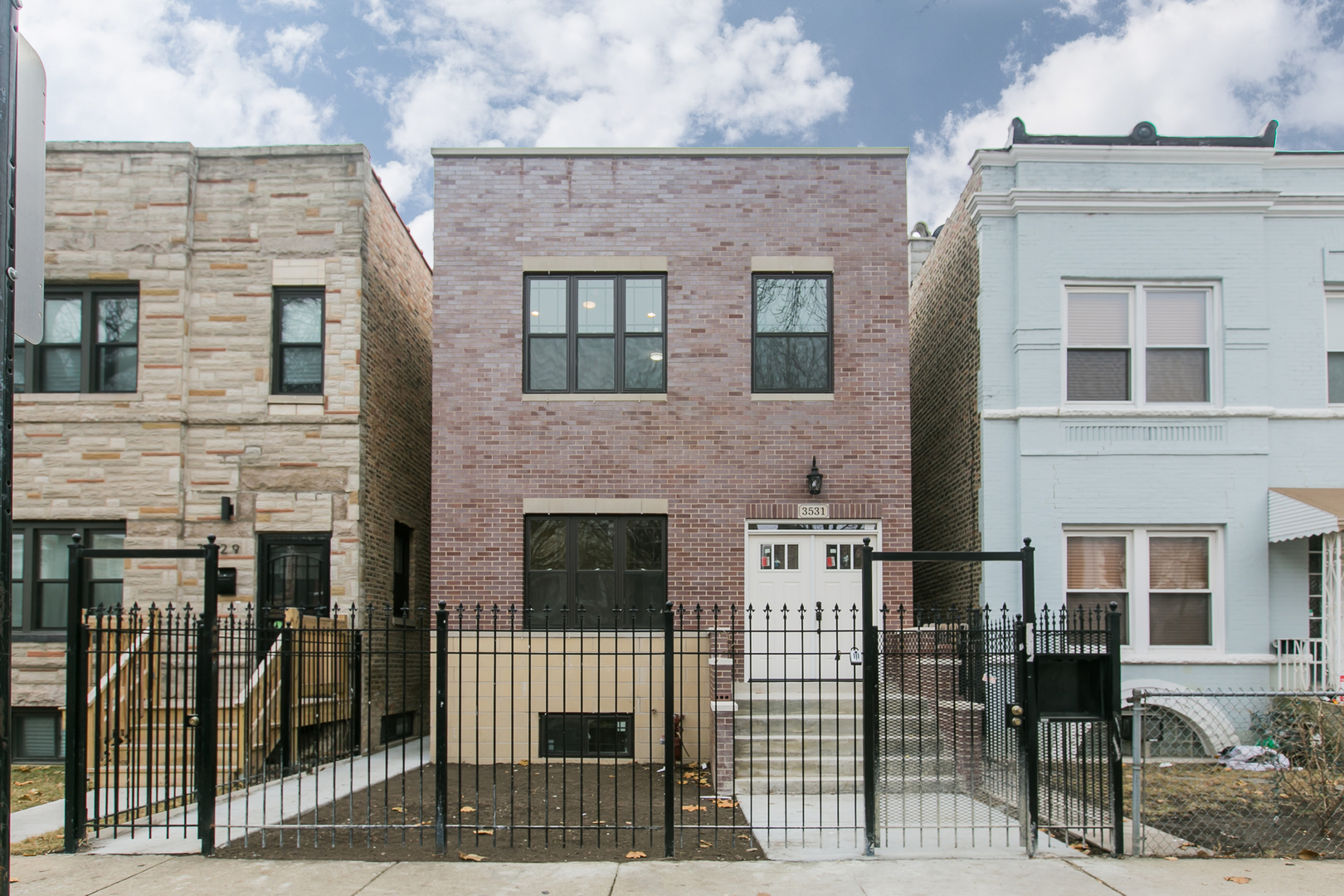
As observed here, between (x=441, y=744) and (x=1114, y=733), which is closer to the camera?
(x=441, y=744)

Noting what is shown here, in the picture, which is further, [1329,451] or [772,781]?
[1329,451]

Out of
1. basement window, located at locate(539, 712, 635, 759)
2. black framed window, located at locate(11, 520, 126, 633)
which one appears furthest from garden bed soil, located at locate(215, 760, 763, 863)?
black framed window, located at locate(11, 520, 126, 633)

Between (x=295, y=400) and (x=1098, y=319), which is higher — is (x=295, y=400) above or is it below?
below

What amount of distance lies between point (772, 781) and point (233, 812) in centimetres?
522

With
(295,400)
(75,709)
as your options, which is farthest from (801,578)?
(75,709)

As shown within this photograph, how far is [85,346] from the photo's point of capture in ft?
43.5

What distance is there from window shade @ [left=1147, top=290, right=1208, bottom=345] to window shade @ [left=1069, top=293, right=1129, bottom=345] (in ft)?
1.07

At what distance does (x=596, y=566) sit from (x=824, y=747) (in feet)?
12.2

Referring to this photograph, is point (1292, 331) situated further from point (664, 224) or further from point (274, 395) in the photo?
point (274, 395)

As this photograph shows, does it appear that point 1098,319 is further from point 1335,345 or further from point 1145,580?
point 1145,580

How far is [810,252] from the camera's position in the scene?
13039 mm

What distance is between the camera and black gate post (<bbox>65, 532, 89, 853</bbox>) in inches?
314

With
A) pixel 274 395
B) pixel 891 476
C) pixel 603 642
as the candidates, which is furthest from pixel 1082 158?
pixel 274 395

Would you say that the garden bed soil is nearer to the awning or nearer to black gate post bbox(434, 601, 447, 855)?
black gate post bbox(434, 601, 447, 855)
